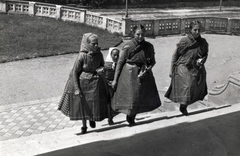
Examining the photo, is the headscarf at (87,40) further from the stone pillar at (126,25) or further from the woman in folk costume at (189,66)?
the stone pillar at (126,25)

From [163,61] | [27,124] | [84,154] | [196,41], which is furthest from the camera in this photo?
[163,61]

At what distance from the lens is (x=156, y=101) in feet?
24.1

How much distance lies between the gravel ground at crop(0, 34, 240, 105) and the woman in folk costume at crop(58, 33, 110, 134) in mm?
4684

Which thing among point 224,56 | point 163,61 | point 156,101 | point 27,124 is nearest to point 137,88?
point 156,101

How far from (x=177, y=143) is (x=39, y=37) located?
43.5ft

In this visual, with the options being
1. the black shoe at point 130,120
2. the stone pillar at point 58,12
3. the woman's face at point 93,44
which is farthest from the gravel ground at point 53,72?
the stone pillar at point 58,12

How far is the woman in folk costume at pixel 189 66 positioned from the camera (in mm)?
8000

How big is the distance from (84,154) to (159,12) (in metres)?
28.1

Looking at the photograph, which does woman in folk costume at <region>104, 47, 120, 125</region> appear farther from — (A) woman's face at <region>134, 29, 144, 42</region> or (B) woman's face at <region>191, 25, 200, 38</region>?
(B) woman's face at <region>191, 25, 200, 38</region>

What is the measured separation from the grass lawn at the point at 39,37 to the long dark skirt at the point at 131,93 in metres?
9.26

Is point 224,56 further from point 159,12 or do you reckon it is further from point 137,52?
point 159,12

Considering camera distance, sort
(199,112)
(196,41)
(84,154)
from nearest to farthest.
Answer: (84,154), (196,41), (199,112)

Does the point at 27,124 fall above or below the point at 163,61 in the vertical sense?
below

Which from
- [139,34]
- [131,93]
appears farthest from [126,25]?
[131,93]
